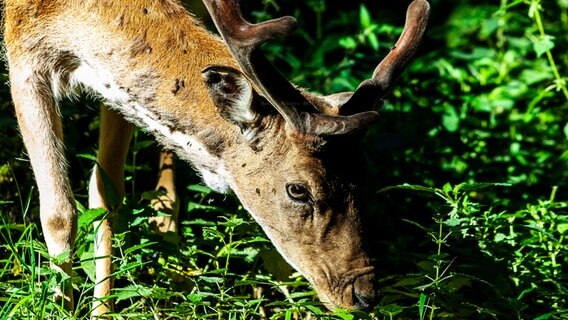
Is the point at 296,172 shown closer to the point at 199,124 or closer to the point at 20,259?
the point at 199,124

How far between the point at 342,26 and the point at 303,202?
18.5 feet

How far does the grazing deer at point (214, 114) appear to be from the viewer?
6457 millimetres

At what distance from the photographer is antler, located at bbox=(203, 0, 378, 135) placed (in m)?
6.05

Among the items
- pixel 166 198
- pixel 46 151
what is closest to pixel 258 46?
pixel 46 151

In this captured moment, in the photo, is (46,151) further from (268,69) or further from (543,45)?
(543,45)

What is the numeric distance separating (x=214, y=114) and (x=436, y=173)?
2980 millimetres

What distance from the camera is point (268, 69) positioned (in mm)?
6230

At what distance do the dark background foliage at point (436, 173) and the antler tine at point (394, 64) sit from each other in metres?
0.53

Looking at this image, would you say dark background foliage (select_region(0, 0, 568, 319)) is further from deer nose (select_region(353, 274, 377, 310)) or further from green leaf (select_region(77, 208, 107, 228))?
green leaf (select_region(77, 208, 107, 228))

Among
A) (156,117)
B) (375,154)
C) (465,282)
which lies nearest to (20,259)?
(156,117)

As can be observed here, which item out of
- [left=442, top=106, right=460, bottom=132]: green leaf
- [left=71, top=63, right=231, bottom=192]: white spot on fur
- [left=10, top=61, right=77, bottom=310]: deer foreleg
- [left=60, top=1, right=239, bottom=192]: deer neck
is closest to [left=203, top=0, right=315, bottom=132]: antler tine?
[left=60, top=1, right=239, bottom=192]: deer neck

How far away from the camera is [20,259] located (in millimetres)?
6441

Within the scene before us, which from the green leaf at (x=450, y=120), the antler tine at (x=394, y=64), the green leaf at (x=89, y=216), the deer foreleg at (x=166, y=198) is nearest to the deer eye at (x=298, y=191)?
the antler tine at (x=394, y=64)

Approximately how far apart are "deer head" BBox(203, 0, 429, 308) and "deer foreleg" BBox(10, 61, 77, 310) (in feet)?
3.09
